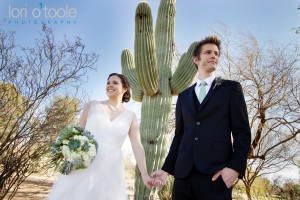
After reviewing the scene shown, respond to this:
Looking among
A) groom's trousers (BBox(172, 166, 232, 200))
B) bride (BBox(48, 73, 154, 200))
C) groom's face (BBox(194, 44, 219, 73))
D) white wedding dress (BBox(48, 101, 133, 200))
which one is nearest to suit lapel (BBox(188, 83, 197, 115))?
groom's face (BBox(194, 44, 219, 73))

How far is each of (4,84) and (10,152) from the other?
132 centimetres

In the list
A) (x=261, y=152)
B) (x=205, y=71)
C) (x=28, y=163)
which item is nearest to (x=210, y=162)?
(x=205, y=71)

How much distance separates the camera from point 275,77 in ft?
33.4

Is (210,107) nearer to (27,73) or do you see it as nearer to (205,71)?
(205,71)

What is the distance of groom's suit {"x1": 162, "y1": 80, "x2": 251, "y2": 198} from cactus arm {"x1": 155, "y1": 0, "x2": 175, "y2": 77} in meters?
4.29

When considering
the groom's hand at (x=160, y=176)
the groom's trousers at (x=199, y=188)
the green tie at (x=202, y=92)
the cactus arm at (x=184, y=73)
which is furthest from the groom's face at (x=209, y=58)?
the cactus arm at (x=184, y=73)

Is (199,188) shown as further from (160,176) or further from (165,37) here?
(165,37)

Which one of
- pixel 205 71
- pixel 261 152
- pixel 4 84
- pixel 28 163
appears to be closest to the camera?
pixel 205 71

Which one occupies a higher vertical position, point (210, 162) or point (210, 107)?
point (210, 107)

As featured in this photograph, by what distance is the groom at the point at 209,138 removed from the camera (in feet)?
7.13

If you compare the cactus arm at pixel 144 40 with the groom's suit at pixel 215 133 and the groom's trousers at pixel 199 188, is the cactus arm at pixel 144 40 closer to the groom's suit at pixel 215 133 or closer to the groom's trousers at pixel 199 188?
the groom's suit at pixel 215 133

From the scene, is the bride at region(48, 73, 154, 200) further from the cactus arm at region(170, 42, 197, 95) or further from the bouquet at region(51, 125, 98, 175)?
the cactus arm at region(170, 42, 197, 95)

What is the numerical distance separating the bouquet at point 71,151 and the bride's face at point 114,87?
73 cm

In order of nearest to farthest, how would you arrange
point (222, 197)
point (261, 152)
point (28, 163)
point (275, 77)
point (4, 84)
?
point (222, 197)
point (4, 84)
point (28, 163)
point (275, 77)
point (261, 152)
